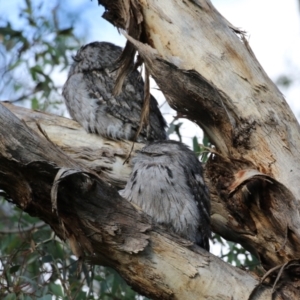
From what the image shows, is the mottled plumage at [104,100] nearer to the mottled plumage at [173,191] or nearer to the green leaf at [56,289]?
the mottled plumage at [173,191]

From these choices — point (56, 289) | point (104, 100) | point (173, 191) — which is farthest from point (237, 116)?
point (104, 100)

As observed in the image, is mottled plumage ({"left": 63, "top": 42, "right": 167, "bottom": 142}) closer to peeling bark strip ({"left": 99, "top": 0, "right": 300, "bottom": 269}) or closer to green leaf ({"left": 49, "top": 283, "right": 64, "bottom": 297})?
green leaf ({"left": 49, "top": 283, "right": 64, "bottom": 297})

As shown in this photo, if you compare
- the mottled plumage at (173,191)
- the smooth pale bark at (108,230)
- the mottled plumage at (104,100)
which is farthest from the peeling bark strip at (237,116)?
the mottled plumage at (104,100)

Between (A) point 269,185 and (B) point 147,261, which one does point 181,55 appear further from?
(B) point 147,261

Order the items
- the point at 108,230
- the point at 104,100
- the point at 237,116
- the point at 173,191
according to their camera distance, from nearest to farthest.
A: the point at 108,230 → the point at 237,116 → the point at 173,191 → the point at 104,100

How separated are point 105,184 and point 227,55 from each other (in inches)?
32.3

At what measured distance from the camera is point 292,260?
2480mm

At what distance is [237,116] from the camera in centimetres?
270

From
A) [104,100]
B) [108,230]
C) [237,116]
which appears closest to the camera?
[108,230]

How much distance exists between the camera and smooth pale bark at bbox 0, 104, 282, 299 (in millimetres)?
2293

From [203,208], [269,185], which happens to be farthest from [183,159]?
[269,185]

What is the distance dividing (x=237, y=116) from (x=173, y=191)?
0.69 metres

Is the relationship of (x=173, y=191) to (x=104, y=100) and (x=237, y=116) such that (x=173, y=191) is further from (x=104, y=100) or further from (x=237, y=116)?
(x=104, y=100)

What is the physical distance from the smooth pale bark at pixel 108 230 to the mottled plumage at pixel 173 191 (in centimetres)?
73
